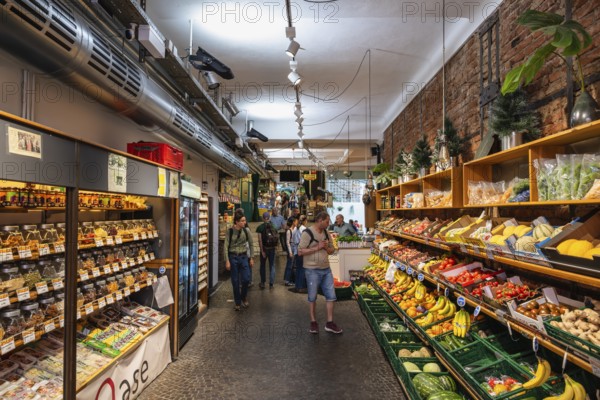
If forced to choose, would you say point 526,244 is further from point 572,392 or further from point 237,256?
point 237,256

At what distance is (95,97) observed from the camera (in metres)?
→ 3.11

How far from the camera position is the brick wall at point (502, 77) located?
2709mm

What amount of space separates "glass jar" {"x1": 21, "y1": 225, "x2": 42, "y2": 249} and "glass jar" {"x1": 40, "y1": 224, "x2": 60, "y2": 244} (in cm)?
3

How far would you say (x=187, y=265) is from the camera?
5.65m

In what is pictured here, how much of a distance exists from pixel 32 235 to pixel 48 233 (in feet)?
0.45

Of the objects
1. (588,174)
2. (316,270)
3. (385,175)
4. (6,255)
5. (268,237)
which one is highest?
(385,175)

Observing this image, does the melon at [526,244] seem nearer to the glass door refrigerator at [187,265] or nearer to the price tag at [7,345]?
the price tag at [7,345]

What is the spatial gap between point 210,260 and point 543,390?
23.4 feet

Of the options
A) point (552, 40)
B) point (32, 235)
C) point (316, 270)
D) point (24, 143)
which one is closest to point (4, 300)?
point (32, 235)

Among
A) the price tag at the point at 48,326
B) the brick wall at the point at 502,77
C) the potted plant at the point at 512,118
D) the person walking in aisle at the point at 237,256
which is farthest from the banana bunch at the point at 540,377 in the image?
the person walking in aisle at the point at 237,256

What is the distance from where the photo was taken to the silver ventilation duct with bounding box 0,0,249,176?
6.77ft

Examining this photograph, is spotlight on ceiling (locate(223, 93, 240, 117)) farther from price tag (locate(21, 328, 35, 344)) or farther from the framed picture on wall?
price tag (locate(21, 328, 35, 344))

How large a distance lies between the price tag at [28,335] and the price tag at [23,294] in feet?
0.72

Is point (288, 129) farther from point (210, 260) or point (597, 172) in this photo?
point (597, 172)
